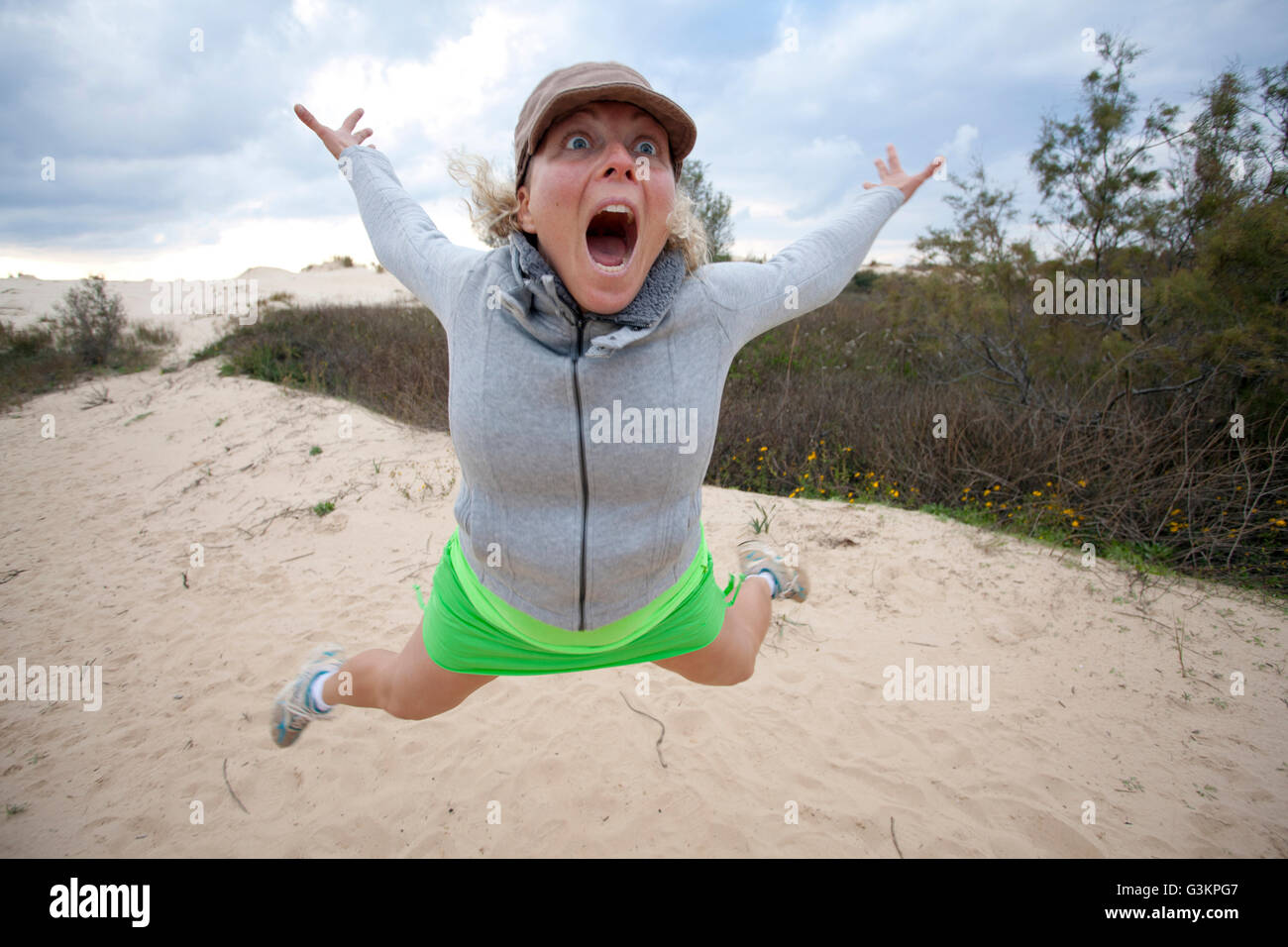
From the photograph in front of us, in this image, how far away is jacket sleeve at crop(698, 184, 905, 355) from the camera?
65.6 inches

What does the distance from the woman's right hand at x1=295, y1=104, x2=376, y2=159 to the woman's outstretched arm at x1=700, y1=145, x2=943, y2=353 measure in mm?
1264

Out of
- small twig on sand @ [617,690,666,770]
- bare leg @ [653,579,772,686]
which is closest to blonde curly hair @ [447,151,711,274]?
bare leg @ [653,579,772,686]

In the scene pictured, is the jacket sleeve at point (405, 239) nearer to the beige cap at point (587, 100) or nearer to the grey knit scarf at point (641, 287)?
the grey knit scarf at point (641, 287)

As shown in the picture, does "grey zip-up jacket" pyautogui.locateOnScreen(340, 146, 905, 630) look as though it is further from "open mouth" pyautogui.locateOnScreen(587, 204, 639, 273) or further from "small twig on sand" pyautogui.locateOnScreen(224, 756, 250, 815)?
"small twig on sand" pyautogui.locateOnScreen(224, 756, 250, 815)

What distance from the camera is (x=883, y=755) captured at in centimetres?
290

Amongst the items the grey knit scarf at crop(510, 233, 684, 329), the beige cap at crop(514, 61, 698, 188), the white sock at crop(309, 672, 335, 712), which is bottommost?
the white sock at crop(309, 672, 335, 712)

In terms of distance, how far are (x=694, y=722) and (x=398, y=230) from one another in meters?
2.51

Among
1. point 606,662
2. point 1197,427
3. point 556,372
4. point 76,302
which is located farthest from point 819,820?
point 76,302

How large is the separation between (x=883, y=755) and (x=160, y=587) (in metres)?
4.93

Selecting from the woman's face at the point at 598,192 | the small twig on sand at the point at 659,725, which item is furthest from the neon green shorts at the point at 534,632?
the small twig on sand at the point at 659,725

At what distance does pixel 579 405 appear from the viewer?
1463 mm

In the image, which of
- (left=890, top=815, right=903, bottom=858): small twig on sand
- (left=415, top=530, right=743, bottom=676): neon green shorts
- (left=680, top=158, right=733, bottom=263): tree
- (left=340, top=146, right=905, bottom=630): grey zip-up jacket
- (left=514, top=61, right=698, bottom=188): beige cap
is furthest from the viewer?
(left=680, top=158, right=733, bottom=263): tree

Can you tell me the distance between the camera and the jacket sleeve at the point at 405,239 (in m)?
1.61

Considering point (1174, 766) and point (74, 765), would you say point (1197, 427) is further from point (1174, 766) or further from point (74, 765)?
point (74, 765)
